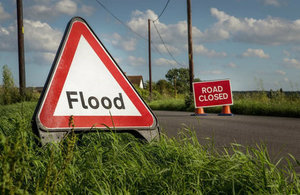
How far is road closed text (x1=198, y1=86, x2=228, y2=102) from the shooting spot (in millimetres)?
12663

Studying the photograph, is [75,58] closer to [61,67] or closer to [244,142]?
[61,67]

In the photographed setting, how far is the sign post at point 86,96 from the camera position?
2471 millimetres

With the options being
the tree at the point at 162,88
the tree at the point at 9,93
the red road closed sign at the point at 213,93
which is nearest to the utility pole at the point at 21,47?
the tree at the point at 9,93

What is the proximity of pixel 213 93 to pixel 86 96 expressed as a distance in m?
10.6

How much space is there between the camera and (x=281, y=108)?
38.8ft

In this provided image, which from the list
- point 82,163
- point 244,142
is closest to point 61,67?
point 82,163

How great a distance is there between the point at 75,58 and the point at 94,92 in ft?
1.04

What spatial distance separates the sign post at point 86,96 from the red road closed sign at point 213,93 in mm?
10069

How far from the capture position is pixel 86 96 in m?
2.62

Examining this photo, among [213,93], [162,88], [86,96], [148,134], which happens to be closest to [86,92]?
[86,96]

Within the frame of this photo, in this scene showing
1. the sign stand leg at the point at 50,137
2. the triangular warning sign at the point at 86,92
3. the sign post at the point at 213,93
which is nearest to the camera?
the sign stand leg at the point at 50,137

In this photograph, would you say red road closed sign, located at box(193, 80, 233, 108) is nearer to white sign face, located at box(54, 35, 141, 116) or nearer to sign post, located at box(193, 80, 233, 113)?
sign post, located at box(193, 80, 233, 113)

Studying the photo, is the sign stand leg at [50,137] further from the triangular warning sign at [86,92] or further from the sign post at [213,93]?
the sign post at [213,93]

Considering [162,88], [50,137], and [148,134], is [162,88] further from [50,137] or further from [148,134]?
[50,137]
